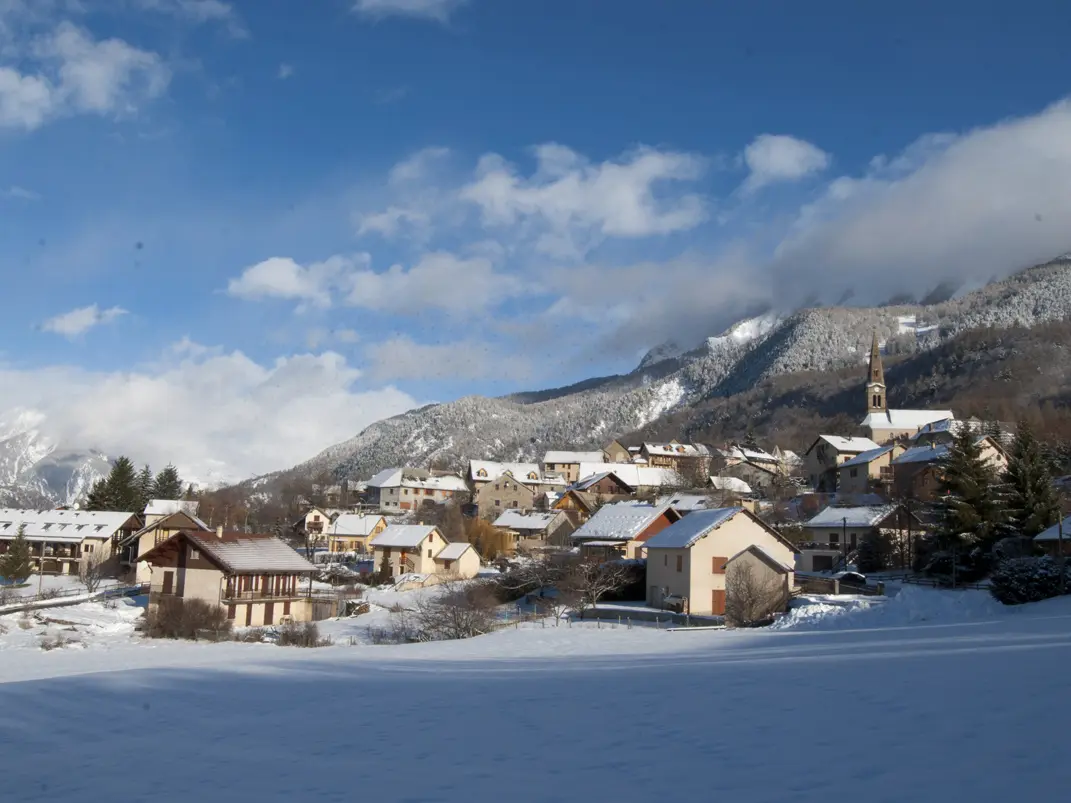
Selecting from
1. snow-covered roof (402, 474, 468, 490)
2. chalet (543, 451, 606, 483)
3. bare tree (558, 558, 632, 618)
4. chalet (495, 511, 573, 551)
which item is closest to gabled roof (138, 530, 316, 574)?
bare tree (558, 558, 632, 618)

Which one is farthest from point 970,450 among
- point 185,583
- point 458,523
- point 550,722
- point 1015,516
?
point 458,523

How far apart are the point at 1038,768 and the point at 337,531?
87.0 m

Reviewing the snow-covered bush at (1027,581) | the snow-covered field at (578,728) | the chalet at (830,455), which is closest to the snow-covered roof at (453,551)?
the snow-covered bush at (1027,581)

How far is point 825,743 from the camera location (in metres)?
9.40

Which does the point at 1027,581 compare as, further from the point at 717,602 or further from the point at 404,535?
the point at 404,535

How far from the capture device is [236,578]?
52.8m

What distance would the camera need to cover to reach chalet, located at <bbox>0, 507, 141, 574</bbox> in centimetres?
7844

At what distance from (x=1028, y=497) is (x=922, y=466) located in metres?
27.9

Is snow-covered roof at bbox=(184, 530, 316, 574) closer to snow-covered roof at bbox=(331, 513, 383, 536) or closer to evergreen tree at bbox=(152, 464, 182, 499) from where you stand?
snow-covered roof at bbox=(331, 513, 383, 536)

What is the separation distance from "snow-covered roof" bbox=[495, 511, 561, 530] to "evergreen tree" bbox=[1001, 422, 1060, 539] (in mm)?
48407

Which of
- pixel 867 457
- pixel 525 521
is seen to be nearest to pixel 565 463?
pixel 525 521

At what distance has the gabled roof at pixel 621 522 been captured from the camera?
194 feet

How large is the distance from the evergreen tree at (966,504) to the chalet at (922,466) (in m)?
16.0

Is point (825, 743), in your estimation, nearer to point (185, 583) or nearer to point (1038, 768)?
point (1038, 768)
